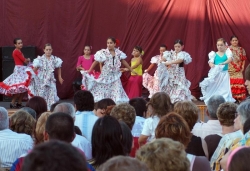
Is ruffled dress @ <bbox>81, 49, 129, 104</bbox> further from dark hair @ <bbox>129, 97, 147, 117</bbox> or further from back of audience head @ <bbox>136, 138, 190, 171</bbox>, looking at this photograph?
back of audience head @ <bbox>136, 138, 190, 171</bbox>

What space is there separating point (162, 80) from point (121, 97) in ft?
3.48

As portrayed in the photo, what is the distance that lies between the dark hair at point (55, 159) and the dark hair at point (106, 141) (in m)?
1.65

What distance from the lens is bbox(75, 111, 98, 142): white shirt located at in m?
5.43

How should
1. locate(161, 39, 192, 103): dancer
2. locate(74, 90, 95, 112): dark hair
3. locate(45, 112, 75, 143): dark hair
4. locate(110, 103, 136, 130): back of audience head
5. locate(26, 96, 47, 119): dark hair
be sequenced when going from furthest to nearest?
locate(161, 39, 192, 103): dancer, locate(26, 96, 47, 119): dark hair, locate(74, 90, 95, 112): dark hair, locate(110, 103, 136, 130): back of audience head, locate(45, 112, 75, 143): dark hair

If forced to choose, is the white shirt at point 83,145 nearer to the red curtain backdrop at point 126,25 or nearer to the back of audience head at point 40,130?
the back of audience head at point 40,130

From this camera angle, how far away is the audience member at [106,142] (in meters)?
3.54

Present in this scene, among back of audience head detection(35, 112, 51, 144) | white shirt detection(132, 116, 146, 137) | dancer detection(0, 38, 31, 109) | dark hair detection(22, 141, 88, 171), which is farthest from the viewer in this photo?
dancer detection(0, 38, 31, 109)

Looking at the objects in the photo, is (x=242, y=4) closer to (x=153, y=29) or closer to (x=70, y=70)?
(x=153, y=29)

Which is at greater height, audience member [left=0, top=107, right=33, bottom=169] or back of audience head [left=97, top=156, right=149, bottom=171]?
back of audience head [left=97, top=156, right=149, bottom=171]

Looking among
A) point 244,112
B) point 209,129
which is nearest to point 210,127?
point 209,129

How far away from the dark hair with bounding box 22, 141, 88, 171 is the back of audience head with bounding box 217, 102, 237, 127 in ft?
9.40

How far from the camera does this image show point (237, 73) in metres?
13.5

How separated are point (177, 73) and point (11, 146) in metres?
8.17

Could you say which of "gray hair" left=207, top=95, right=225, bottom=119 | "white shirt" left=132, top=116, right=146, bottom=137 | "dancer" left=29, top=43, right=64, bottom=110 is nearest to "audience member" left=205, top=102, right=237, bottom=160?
"gray hair" left=207, top=95, right=225, bottom=119
